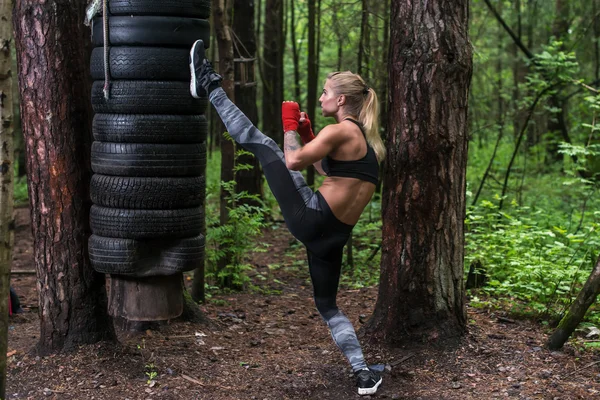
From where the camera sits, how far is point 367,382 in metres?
4.78

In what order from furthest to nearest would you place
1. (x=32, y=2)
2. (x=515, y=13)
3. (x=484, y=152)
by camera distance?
(x=484, y=152), (x=515, y=13), (x=32, y=2)

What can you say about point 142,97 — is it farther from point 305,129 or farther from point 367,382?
point 367,382

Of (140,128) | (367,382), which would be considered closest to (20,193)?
(140,128)

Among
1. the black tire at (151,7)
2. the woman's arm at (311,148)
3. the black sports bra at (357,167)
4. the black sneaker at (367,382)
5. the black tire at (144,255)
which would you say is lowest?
the black sneaker at (367,382)

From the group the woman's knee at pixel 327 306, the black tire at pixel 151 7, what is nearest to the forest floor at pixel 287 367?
the woman's knee at pixel 327 306

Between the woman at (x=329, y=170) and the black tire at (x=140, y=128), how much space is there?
0.32m

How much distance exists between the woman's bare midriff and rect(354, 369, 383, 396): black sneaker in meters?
1.15

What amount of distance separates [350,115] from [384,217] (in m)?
1.11

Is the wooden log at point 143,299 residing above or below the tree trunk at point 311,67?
below

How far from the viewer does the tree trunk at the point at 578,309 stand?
503 centimetres

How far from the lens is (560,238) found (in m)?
9.41

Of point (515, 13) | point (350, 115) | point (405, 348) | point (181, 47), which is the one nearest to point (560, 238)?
point (405, 348)

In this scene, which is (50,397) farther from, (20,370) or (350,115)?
(350,115)

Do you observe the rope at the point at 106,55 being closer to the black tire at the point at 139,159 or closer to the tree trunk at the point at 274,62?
the black tire at the point at 139,159
